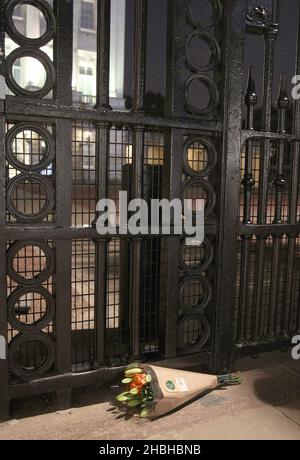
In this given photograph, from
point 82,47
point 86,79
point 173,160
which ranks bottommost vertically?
point 173,160

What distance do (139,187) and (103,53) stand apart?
104 centimetres

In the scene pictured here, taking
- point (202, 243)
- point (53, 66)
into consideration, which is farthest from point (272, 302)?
point (53, 66)

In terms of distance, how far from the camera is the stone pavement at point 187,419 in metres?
2.73

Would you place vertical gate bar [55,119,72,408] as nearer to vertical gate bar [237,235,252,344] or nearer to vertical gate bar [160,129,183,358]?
vertical gate bar [160,129,183,358]

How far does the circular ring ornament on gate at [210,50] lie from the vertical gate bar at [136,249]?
0.73m

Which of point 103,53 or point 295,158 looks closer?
point 103,53

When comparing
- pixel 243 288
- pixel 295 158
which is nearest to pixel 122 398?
pixel 243 288

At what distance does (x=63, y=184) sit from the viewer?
286 centimetres

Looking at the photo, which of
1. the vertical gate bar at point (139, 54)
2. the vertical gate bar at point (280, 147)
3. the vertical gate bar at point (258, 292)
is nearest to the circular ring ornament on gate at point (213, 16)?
the vertical gate bar at point (139, 54)

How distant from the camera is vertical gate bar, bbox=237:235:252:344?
11.9ft

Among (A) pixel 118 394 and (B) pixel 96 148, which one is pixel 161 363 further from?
(B) pixel 96 148

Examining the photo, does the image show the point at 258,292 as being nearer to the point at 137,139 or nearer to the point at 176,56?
the point at 137,139

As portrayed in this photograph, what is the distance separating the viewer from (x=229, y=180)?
341cm

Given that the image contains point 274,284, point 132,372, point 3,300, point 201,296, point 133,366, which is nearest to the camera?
point 3,300
